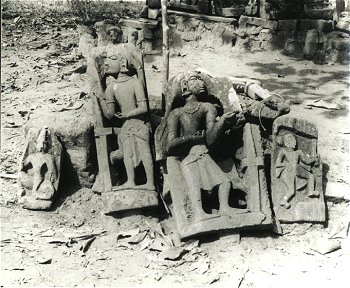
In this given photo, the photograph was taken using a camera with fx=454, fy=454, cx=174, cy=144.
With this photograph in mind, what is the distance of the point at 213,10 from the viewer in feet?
39.7

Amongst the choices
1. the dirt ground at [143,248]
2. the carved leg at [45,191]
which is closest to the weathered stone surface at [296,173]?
the dirt ground at [143,248]

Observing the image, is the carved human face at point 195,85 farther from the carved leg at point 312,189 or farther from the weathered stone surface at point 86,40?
the weathered stone surface at point 86,40

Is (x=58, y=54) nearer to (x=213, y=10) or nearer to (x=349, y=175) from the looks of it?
(x=213, y=10)

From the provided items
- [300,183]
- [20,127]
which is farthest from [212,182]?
[20,127]

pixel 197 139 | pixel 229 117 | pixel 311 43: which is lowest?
pixel 197 139

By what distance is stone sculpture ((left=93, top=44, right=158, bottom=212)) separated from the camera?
568cm

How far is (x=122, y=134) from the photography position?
240 inches

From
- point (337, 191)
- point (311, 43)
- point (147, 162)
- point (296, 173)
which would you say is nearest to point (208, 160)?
point (147, 162)

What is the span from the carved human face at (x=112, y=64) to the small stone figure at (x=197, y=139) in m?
1.18

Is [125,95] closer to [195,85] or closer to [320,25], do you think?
[195,85]

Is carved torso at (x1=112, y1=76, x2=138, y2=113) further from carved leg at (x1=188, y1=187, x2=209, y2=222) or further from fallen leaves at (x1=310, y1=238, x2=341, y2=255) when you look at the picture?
fallen leaves at (x1=310, y1=238, x2=341, y2=255)

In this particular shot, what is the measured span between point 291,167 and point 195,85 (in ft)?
5.28

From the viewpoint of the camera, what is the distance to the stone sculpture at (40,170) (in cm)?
597

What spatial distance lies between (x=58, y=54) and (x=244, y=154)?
6768 millimetres
